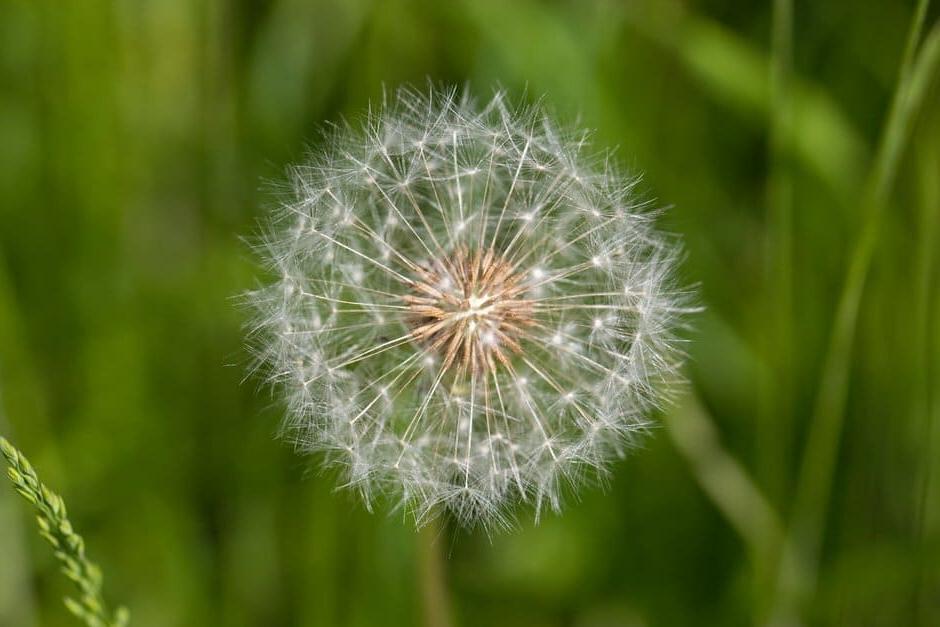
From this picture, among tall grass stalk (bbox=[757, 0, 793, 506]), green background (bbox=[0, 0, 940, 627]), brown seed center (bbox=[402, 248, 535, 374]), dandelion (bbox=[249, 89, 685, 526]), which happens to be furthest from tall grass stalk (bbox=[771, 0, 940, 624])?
brown seed center (bbox=[402, 248, 535, 374])

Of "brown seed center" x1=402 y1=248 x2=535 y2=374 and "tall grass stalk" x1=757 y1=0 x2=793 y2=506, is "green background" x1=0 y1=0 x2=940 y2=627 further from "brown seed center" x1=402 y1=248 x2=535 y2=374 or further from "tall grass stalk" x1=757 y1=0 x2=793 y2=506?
"brown seed center" x1=402 y1=248 x2=535 y2=374

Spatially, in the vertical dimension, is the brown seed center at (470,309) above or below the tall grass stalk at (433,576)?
above

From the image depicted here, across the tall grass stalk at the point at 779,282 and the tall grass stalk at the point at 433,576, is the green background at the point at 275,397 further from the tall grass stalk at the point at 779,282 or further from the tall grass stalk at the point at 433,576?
the tall grass stalk at the point at 433,576

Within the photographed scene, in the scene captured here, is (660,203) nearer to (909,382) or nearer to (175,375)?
(909,382)

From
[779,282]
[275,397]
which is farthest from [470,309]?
[275,397]

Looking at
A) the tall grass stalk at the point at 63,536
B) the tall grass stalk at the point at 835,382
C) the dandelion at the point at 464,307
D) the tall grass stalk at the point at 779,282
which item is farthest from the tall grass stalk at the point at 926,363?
the tall grass stalk at the point at 63,536

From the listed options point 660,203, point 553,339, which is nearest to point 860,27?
point 660,203
